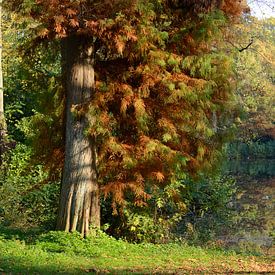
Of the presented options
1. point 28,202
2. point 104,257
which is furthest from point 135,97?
point 28,202

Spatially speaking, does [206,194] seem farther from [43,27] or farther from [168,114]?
[43,27]

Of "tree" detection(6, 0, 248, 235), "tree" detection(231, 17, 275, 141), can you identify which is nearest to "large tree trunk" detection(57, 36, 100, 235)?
"tree" detection(6, 0, 248, 235)

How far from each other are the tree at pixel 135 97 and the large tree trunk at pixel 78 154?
0.07 ft

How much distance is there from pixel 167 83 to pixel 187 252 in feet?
11.7

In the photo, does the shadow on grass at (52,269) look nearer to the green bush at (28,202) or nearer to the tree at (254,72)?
the green bush at (28,202)

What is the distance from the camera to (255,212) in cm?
2034

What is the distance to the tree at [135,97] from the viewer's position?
10688 mm

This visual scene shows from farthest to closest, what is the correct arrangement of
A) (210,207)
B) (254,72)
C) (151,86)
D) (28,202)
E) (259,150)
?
(259,150)
(254,72)
(210,207)
(28,202)
(151,86)

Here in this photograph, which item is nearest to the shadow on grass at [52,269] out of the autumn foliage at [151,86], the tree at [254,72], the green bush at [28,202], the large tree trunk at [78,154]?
the large tree trunk at [78,154]

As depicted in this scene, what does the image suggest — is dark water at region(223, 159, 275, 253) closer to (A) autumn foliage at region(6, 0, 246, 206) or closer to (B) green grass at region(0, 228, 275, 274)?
(B) green grass at region(0, 228, 275, 274)

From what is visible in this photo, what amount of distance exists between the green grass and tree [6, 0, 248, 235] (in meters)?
0.68

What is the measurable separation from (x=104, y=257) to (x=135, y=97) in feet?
11.3

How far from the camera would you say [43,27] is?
10039 mm

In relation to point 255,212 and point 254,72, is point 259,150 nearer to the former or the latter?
point 254,72
